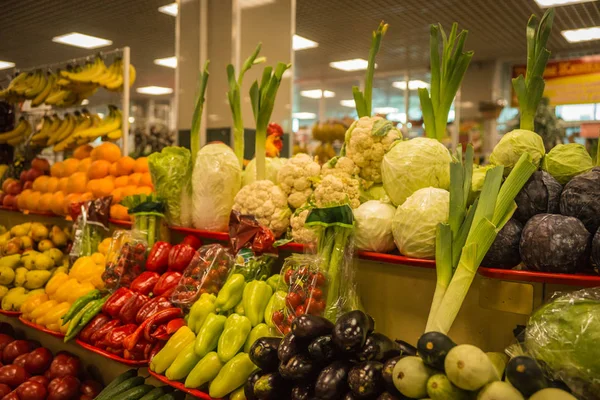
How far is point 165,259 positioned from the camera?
2.68m

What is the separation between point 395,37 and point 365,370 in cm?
767

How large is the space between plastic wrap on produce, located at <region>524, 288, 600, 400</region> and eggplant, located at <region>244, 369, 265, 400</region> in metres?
0.88

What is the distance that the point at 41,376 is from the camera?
111 inches

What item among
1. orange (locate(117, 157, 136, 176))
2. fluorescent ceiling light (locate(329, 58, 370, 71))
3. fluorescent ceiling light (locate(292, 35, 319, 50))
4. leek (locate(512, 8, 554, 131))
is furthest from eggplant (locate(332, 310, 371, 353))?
fluorescent ceiling light (locate(329, 58, 370, 71))

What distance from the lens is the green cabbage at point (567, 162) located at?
1.81m

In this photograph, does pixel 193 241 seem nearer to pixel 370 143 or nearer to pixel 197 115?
pixel 197 115

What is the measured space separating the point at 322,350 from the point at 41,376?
1.94 m

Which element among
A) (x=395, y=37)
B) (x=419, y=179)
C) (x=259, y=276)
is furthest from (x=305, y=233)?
(x=395, y=37)

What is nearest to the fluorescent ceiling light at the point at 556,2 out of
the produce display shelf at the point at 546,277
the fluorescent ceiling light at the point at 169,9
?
the fluorescent ceiling light at the point at 169,9

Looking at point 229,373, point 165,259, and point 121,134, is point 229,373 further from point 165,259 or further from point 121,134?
point 121,134

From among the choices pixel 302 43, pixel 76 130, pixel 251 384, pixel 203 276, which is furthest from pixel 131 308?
pixel 302 43

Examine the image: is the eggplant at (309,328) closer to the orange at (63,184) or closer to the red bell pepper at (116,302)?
the red bell pepper at (116,302)

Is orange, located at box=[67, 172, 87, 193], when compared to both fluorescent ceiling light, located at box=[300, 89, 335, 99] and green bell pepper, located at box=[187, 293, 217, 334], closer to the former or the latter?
green bell pepper, located at box=[187, 293, 217, 334]

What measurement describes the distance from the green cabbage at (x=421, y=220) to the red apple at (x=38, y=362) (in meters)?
2.23
